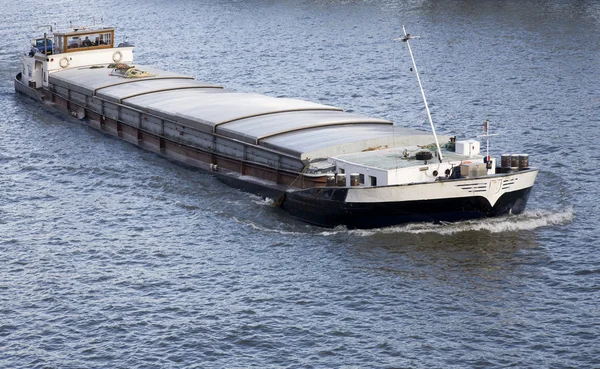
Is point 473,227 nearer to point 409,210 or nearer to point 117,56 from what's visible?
point 409,210

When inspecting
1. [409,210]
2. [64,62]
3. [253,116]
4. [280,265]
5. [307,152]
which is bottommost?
[280,265]

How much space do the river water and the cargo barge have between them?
1080mm

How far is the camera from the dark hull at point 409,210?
160 feet

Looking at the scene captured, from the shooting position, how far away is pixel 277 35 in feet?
447

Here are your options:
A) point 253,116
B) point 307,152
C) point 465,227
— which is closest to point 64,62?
point 253,116

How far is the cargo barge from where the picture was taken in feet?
161

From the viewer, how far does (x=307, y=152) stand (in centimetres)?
5397

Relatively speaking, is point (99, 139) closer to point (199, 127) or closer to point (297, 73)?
point (199, 127)

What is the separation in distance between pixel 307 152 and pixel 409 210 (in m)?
7.76

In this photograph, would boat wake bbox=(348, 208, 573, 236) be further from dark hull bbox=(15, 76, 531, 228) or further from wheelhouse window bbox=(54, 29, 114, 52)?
wheelhouse window bbox=(54, 29, 114, 52)

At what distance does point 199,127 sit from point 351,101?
91.0 feet

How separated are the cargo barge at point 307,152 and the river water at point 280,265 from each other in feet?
3.54

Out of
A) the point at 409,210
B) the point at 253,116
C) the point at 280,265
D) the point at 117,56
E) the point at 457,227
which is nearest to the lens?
the point at 280,265

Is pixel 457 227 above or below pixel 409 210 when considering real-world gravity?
below
